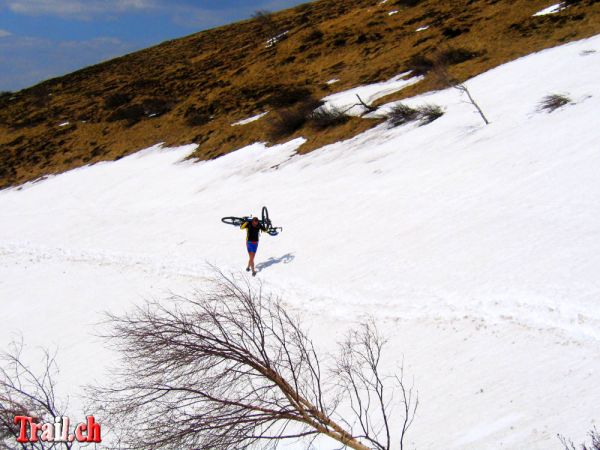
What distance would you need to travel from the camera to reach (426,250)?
11.4m

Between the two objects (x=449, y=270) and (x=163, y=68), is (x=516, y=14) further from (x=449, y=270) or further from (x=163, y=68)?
(x=163, y=68)

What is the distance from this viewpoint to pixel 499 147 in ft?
49.2

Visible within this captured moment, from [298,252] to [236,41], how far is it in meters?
47.0

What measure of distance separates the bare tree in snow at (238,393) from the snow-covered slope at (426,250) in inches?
33.5

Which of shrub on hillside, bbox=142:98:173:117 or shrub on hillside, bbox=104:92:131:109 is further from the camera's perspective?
shrub on hillside, bbox=104:92:131:109

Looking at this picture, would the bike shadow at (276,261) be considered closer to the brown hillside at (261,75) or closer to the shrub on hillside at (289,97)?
the brown hillside at (261,75)

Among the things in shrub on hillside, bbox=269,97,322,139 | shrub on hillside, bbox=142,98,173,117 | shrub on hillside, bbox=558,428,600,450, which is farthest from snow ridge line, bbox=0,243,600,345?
shrub on hillside, bbox=142,98,173,117

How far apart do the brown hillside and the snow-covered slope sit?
3.40 metres

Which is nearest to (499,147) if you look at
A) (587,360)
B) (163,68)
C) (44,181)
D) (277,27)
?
(587,360)

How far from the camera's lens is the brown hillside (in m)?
25.2

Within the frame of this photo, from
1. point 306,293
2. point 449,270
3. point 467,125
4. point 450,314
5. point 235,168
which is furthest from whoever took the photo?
point 235,168

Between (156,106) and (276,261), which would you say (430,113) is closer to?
(276,261)

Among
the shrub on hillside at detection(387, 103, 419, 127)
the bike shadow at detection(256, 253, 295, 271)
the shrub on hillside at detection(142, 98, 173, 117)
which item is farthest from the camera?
the shrub on hillside at detection(142, 98, 173, 117)

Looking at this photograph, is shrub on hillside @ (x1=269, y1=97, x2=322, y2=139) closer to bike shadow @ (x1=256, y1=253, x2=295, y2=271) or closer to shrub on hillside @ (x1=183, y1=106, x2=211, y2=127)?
shrub on hillside @ (x1=183, y1=106, x2=211, y2=127)
